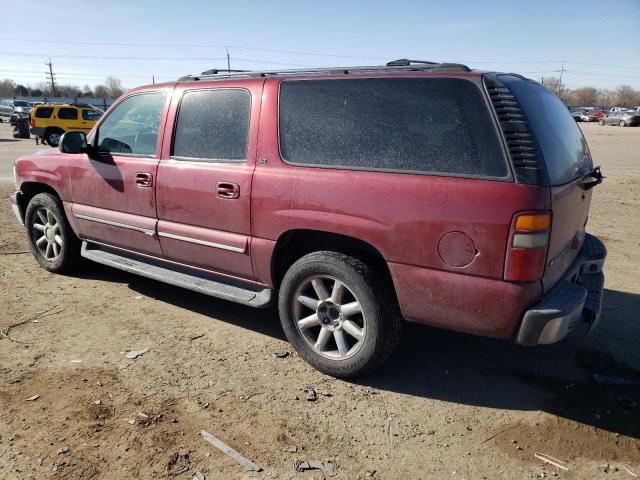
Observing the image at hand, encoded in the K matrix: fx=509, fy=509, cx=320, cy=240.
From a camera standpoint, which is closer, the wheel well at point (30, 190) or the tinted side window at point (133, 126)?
the tinted side window at point (133, 126)

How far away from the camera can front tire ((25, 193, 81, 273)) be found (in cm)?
502

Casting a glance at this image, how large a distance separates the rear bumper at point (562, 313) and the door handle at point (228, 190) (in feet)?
6.65

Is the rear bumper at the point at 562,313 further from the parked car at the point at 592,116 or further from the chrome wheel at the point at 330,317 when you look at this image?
the parked car at the point at 592,116

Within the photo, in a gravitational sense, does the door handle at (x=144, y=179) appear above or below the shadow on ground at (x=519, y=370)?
above

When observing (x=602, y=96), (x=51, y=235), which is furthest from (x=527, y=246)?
(x=602, y=96)

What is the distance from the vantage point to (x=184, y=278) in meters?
4.04

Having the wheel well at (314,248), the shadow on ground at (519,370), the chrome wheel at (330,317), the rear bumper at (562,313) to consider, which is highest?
the wheel well at (314,248)

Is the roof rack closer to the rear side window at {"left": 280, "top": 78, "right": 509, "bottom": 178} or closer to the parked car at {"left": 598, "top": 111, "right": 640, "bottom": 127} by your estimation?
the rear side window at {"left": 280, "top": 78, "right": 509, "bottom": 178}

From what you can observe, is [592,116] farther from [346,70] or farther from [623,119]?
[346,70]

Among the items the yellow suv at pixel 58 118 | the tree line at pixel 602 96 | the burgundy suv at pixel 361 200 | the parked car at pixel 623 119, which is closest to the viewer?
the burgundy suv at pixel 361 200

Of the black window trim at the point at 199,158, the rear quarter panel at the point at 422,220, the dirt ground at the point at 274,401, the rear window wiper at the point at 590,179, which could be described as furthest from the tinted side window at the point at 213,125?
the rear window wiper at the point at 590,179

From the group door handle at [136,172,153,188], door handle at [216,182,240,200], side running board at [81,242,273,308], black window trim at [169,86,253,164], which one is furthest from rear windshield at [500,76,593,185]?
door handle at [136,172,153,188]

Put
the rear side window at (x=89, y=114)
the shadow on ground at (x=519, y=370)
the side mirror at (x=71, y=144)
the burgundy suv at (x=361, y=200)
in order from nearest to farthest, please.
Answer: the burgundy suv at (x=361, y=200) < the shadow on ground at (x=519, y=370) < the side mirror at (x=71, y=144) < the rear side window at (x=89, y=114)

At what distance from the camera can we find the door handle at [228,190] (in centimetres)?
356
